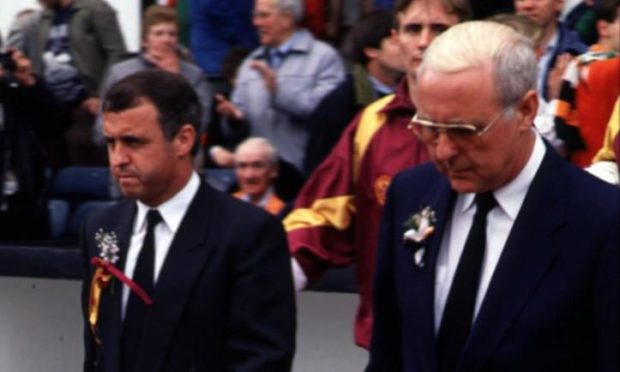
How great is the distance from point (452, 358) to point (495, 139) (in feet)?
1.75

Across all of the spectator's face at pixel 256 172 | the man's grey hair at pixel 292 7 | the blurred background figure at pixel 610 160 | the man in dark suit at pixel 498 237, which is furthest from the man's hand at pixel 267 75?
the man in dark suit at pixel 498 237

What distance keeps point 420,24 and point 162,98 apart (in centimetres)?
87

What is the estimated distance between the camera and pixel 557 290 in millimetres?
4055

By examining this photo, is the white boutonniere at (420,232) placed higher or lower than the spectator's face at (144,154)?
higher

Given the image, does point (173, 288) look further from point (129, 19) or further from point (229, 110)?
point (129, 19)

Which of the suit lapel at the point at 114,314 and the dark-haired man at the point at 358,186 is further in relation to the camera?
the dark-haired man at the point at 358,186

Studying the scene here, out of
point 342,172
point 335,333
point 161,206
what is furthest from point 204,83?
point 161,206

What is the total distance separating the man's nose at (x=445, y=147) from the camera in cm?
397

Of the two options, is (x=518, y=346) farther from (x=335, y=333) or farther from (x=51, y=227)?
(x=51, y=227)

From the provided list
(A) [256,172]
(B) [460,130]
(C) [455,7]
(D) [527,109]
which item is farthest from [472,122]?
(A) [256,172]

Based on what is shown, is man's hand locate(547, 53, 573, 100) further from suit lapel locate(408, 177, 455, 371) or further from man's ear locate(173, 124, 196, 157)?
suit lapel locate(408, 177, 455, 371)

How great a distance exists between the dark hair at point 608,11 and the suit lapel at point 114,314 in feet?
8.68

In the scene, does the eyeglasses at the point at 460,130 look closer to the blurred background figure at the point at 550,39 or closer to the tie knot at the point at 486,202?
the tie knot at the point at 486,202

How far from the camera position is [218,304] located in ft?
16.6
